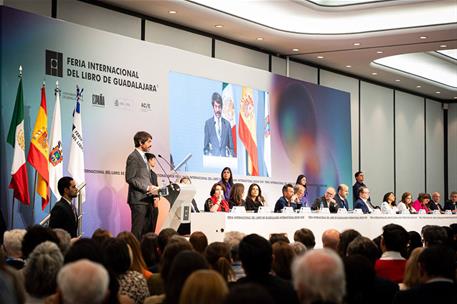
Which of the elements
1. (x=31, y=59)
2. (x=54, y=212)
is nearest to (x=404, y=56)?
(x=31, y=59)

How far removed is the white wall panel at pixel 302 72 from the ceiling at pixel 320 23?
44 centimetres

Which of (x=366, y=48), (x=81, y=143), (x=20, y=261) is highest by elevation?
(x=366, y=48)

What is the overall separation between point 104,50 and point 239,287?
8587 millimetres

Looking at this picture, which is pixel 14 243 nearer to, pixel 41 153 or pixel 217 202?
Result: pixel 41 153

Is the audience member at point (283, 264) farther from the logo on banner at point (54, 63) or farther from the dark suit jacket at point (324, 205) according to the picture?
the dark suit jacket at point (324, 205)

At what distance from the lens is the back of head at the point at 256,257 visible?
3.73m

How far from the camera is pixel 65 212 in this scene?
24.9ft

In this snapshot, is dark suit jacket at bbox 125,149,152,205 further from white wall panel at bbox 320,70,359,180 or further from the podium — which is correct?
white wall panel at bbox 320,70,359,180

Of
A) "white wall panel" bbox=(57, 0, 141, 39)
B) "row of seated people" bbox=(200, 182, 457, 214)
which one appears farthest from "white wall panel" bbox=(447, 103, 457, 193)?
"white wall panel" bbox=(57, 0, 141, 39)

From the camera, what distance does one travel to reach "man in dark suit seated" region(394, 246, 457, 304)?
3613mm

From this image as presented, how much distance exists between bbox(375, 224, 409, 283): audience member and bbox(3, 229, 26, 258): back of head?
7.58 ft

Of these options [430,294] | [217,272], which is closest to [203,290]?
[217,272]

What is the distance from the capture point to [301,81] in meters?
14.9

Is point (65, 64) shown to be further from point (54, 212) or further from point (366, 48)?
point (366, 48)
